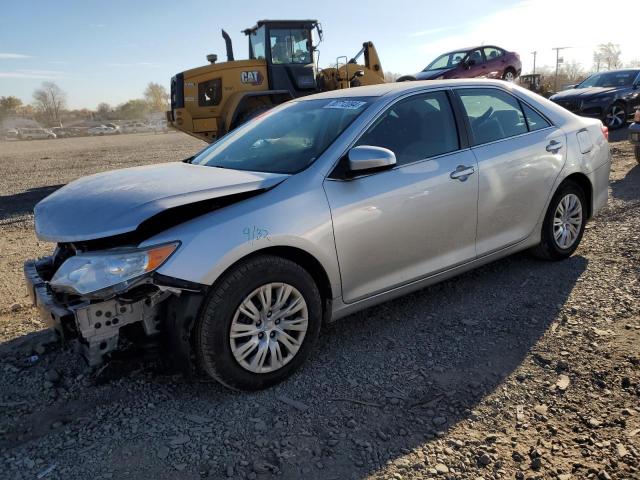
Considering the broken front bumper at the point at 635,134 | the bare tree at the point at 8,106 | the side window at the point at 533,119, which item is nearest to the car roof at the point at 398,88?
the side window at the point at 533,119

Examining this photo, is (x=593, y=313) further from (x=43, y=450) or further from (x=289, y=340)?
(x=43, y=450)

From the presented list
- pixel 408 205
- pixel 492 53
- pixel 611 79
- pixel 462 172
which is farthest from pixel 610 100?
pixel 408 205

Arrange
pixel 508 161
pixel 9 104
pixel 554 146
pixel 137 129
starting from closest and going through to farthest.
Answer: pixel 508 161 → pixel 554 146 → pixel 137 129 → pixel 9 104

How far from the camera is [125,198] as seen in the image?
294cm

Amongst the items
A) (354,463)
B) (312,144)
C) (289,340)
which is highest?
(312,144)

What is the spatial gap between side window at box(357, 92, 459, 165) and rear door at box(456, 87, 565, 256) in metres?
0.22

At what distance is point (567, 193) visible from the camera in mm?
4641

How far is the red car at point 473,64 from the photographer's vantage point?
16688 mm

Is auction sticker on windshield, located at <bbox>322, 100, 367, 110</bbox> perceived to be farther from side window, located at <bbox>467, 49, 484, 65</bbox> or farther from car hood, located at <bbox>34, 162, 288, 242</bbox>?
side window, located at <bbox>467, 49, 484, 65</bbox>

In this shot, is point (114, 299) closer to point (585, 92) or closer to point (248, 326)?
point (248, 326)

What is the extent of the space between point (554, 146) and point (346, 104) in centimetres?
191

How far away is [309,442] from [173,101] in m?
11.4

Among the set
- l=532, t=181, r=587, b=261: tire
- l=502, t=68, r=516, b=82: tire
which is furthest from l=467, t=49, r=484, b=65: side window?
l=532, t=181, r=587, b=261: tire

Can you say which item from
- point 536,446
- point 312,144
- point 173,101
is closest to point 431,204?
point 312,144
